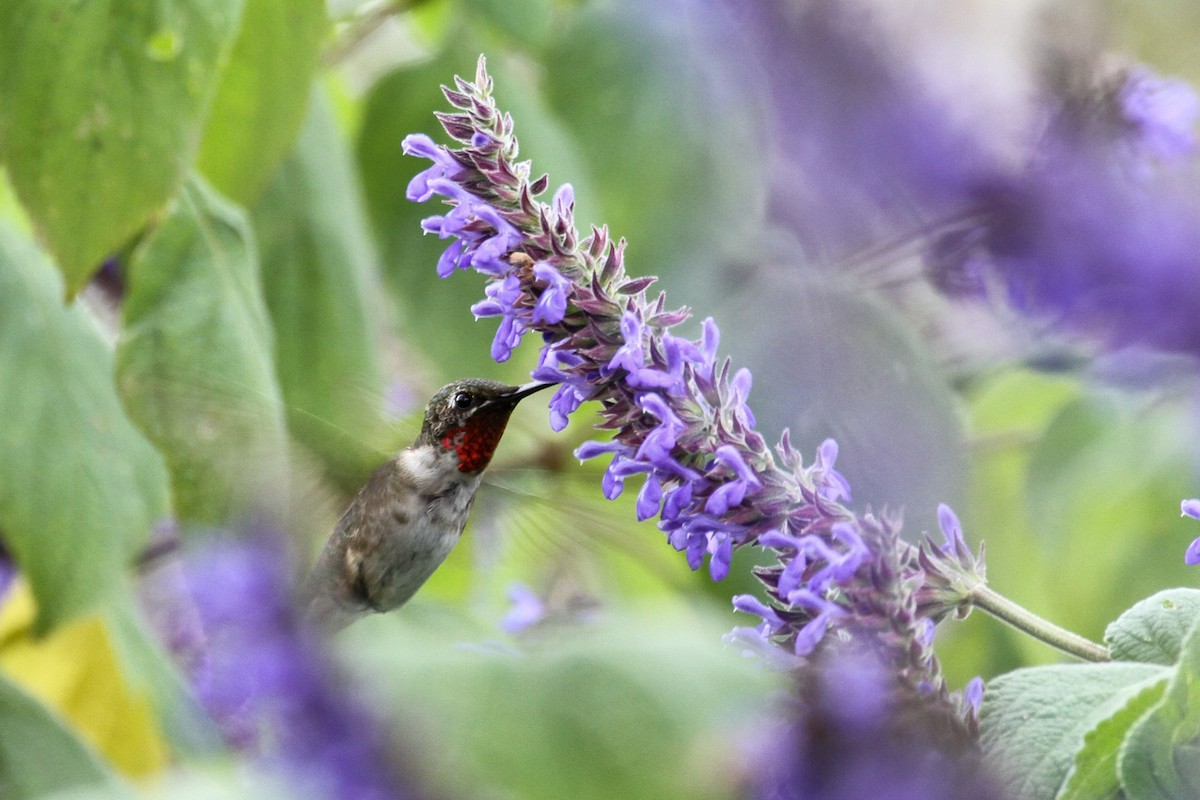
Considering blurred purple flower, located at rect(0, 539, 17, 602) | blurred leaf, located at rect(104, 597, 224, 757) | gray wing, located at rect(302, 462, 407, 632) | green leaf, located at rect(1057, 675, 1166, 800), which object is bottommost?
blurred purple flower, located at rect(0, 539, 17, 602)

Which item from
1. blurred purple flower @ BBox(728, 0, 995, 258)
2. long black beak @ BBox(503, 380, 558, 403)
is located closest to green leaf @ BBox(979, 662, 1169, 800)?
long black beak @ BBox(503, 380, 558, 403)

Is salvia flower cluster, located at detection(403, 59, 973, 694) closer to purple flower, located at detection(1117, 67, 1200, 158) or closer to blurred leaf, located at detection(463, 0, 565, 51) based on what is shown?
blurred leaf, located at detection(463, 0, 565, 51)

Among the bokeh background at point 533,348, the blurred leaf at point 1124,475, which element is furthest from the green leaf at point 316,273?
the blurred leaf at point 1124,475

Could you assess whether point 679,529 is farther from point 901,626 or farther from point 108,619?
point 108,619

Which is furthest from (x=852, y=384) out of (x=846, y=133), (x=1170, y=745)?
(x=1170, y=745)

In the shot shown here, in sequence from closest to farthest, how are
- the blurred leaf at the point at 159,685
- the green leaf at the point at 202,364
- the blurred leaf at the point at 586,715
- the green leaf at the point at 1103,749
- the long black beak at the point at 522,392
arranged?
the blurred leaf at the point at 586,715 → the green leaf at the point at 1103,749 → the long black beak at the point at 522,392 → the green leaf at the point at 202,364 → the blurred leaf at the point at 159,685

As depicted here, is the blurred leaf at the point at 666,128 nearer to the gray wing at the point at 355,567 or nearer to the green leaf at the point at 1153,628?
the gray wing at the point at 355,567

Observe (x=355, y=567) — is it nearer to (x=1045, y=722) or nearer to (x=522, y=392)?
(x=522, y=392)
